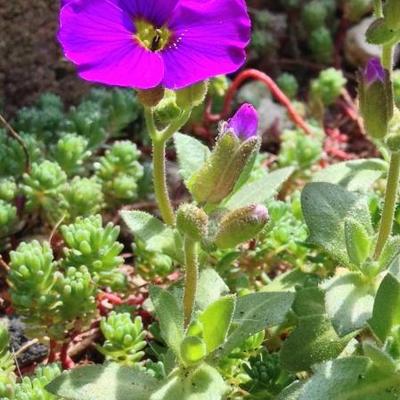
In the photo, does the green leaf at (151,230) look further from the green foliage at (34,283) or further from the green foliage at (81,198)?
the green foliage at (81,198)

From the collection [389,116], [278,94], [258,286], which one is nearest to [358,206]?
[389,116]

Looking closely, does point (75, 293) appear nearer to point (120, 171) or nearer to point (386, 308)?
point (120, 171)

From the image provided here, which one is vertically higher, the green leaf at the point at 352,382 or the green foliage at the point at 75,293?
the green foliage at the point at 75,293

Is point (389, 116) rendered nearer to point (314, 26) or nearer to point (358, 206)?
point (358, 206)

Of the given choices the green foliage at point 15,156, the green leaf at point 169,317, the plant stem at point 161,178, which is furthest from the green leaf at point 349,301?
the green foliage at point 15,156

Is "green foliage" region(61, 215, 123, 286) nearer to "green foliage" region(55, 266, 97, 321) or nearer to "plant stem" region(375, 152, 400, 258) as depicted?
"green foliage" region(55, 266, 97, 321)

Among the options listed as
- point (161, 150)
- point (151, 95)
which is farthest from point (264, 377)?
point (151, 95)

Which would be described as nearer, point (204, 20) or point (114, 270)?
point (204, 20)
